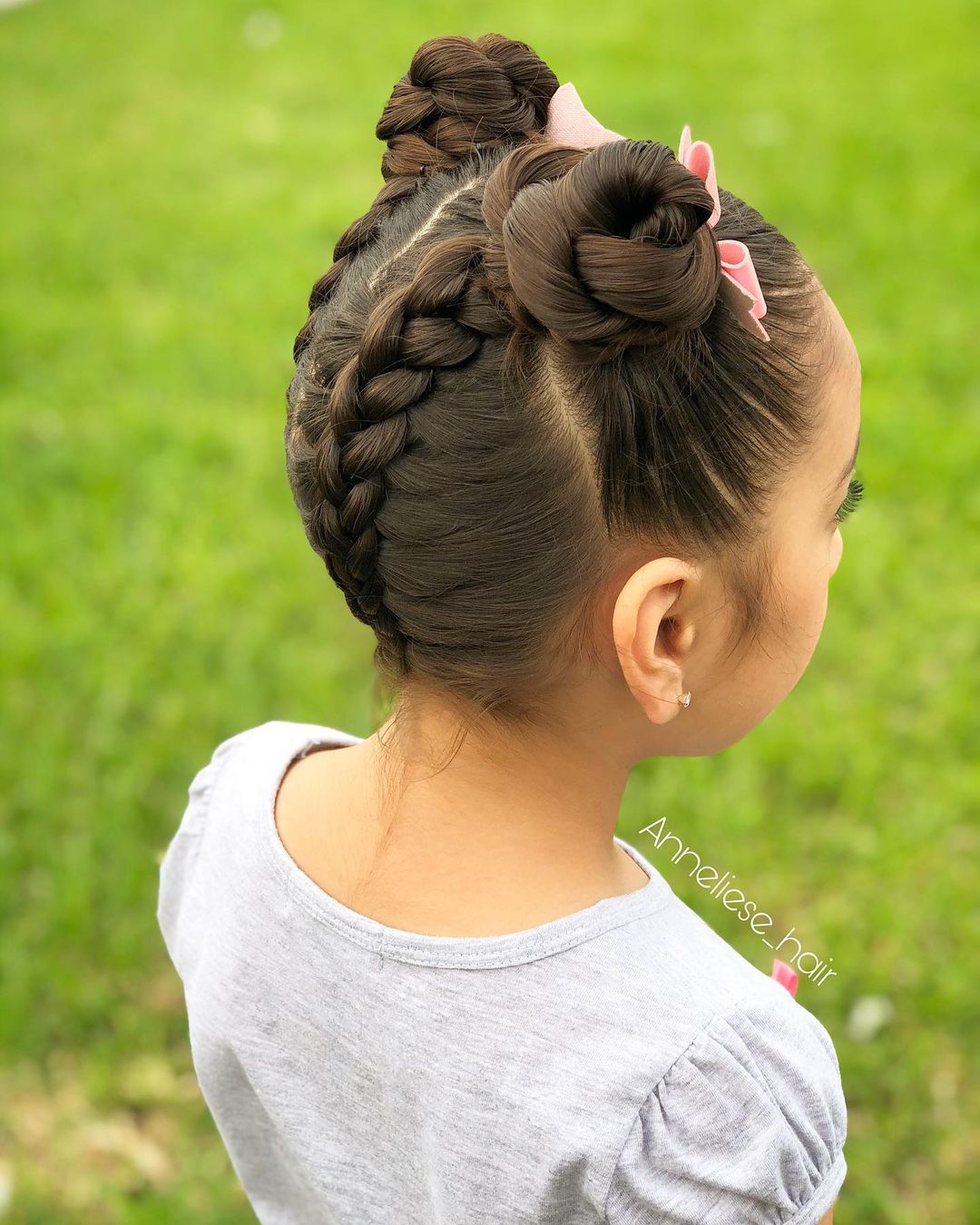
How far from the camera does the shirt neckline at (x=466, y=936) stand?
1134 mm

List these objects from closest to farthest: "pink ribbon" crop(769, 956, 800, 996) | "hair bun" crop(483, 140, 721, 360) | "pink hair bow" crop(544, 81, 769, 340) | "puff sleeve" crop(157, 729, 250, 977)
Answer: "hair bun" crop(483, 140, 721, 360) → "pink hair bow" crop(544, 81, 769, 340) → "pink ribbon" crop(769, 956, 800, 996) → "puff sleeve" crop(157, 729, 250, 977)

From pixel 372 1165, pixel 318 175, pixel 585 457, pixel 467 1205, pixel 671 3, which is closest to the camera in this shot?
pixel 585 457

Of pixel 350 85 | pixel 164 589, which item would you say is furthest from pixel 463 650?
pixel 350 85

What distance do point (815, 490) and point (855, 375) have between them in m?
0.13

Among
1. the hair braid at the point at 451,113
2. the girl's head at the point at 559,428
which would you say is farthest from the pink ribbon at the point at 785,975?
the hair braid at the point at 451,113

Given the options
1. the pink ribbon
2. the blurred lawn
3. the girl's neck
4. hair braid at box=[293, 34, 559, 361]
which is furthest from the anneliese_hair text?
hair braid at box=[293, 34, 559, 361]

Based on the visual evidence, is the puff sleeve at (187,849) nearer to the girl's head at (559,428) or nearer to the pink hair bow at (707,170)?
the girl's head at (559,428)

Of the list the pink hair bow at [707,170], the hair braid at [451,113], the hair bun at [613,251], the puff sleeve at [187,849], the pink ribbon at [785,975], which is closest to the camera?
the hair bun at [613,251]

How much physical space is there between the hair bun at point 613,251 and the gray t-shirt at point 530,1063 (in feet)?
1.72

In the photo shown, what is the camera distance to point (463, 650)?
116 centimetres

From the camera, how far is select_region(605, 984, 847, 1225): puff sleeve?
108cm

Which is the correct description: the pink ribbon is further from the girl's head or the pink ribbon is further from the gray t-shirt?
the girl's head

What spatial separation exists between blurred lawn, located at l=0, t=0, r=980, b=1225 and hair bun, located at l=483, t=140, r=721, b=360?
5.75 feet

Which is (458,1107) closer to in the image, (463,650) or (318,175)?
(463,650)
